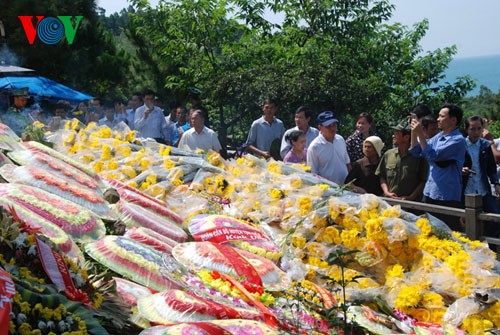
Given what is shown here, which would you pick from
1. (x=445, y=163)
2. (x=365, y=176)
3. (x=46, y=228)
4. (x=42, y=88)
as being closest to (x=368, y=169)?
(x=365, y=176)

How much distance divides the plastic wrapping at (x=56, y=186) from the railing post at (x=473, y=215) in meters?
2.46

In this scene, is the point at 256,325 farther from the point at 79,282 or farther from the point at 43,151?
the point at 43,151

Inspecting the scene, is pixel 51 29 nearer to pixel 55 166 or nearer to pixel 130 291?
pixel 55 166

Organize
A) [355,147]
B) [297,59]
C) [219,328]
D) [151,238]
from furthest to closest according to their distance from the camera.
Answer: [297,59] → [355,147] → [151,238] → [219,328]

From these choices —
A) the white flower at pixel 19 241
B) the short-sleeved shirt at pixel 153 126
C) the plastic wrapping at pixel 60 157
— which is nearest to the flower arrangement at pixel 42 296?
the white flower at pixel 19 241

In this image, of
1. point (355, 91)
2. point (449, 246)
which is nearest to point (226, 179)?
point (449, 246)

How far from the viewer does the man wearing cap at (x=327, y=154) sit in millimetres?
6043

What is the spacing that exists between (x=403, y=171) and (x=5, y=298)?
3.98 meters

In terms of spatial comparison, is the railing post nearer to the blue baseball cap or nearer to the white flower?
the blue baseball cap

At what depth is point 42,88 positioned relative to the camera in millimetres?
14211

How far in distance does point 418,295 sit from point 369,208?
0.75 metres

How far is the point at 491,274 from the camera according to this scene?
405 cm

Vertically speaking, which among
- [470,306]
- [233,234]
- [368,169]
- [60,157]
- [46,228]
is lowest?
[470,306]

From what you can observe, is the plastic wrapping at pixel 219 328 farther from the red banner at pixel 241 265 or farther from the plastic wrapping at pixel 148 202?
the plastic wrapping at pixel 148 202
